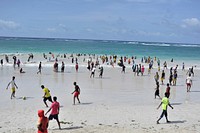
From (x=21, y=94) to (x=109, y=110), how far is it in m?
7.19

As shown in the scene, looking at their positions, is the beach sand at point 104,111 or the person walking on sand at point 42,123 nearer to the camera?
the person walking on sand at point 42,123

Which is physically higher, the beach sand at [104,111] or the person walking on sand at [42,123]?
the person walking on sand at [42,123]

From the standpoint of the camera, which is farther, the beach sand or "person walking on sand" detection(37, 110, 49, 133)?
the beach sand

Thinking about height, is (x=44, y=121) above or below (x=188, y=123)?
above

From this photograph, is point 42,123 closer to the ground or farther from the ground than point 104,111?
farther from the ground

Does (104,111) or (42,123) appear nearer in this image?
(42,123)

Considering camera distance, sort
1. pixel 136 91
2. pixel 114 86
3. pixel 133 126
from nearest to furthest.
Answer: pixel 133 126, pixel 136 91, pixel 114 86

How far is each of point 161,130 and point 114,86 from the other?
12936 millimetres

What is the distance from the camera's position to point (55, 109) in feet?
39.0

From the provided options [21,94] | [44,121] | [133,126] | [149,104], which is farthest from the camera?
[21,94]

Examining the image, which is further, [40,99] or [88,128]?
[40,99]

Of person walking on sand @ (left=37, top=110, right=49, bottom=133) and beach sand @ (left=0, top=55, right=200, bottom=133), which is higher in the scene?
person walking on sand @ (left=37, top=110, right=49, bottom=133)

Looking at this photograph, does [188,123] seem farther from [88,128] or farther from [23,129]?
[23,129]

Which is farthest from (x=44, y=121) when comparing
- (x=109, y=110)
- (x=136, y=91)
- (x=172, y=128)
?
(x=136, y=91)
